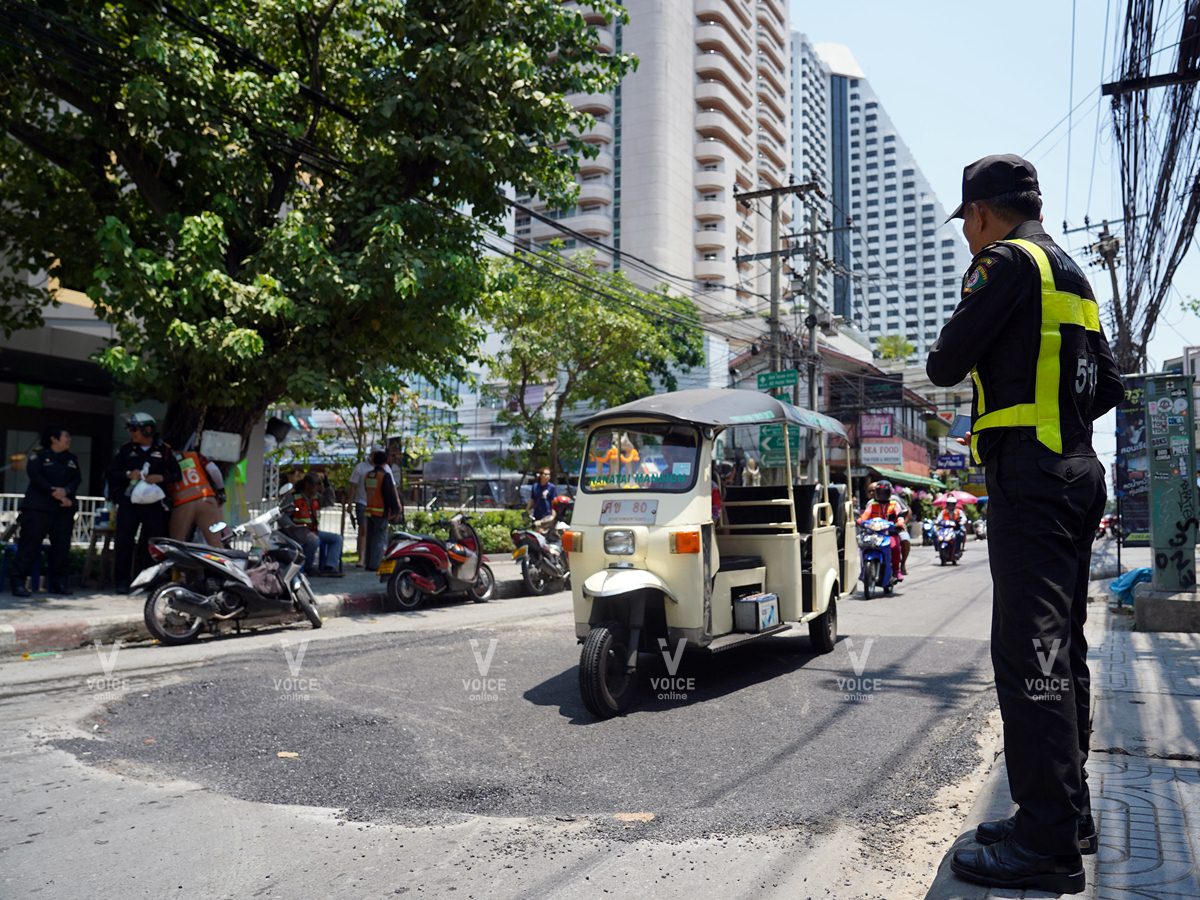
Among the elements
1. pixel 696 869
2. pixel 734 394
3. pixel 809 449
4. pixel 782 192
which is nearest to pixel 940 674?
pixel 809 449

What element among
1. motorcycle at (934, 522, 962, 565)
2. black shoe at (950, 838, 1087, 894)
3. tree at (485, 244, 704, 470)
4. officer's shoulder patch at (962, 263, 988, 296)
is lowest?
black shoe at (950, 838, 1087, 894)

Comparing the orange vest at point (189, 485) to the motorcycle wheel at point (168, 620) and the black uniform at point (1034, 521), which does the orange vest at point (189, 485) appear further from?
the black uniform at point (1034, 521)

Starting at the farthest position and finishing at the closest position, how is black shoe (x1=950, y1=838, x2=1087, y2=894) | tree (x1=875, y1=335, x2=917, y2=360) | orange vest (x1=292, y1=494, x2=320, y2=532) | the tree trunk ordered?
tree (x1=875, y1=335, x2=917, y2=360) < orange vest (x1=292, y1=494, x2=320, y2=532) < the tree trunk < black shoe (x1=950, y1=838, x2=1087, y2=894)

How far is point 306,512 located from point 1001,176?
478 inches

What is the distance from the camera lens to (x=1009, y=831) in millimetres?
2762

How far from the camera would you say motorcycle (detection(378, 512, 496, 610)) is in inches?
444

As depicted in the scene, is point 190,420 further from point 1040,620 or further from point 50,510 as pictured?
point 1040,620

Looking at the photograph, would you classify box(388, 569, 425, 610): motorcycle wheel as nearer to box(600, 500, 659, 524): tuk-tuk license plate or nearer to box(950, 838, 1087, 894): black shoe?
box(600, 500, 659, 524): tuk-tuk license plate

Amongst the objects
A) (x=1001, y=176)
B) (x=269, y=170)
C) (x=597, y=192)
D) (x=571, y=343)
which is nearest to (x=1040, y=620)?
(x=1001, y=176)

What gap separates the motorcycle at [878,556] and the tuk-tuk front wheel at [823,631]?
5.36 m

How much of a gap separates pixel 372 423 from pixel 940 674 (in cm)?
1526

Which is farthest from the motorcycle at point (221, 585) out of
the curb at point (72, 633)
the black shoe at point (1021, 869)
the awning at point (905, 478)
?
the awning at point (905, 478)
